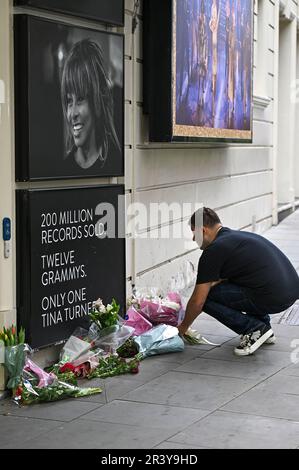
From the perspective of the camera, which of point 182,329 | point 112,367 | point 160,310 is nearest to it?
point 112,367

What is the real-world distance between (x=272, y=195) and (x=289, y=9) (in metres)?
4.33

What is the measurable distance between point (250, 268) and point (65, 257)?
1.55m

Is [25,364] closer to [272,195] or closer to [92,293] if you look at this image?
[92,293]

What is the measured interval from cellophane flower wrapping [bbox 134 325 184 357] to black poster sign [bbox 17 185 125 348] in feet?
1.65

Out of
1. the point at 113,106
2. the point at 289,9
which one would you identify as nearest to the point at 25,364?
the point at 113,106

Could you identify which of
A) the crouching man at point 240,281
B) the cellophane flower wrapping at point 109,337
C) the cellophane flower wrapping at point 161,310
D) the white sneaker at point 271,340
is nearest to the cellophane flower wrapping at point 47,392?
the cellophane flower wrapping at point 109,337

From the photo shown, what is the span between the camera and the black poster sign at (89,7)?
21.0ft

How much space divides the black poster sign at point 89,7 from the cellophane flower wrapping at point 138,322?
8.63ft

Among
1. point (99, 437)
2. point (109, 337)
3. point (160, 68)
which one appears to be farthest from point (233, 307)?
point (160, 68)

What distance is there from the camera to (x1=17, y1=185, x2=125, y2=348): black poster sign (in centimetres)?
629

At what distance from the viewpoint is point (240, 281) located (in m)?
7.15

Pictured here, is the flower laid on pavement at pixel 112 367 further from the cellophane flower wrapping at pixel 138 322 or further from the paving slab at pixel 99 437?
the paving slab at pixel 99 437

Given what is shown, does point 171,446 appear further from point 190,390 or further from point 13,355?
point 13,355

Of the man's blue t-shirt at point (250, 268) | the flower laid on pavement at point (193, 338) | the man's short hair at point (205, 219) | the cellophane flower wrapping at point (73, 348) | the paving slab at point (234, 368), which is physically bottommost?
the paving slab at point (234, 368)
